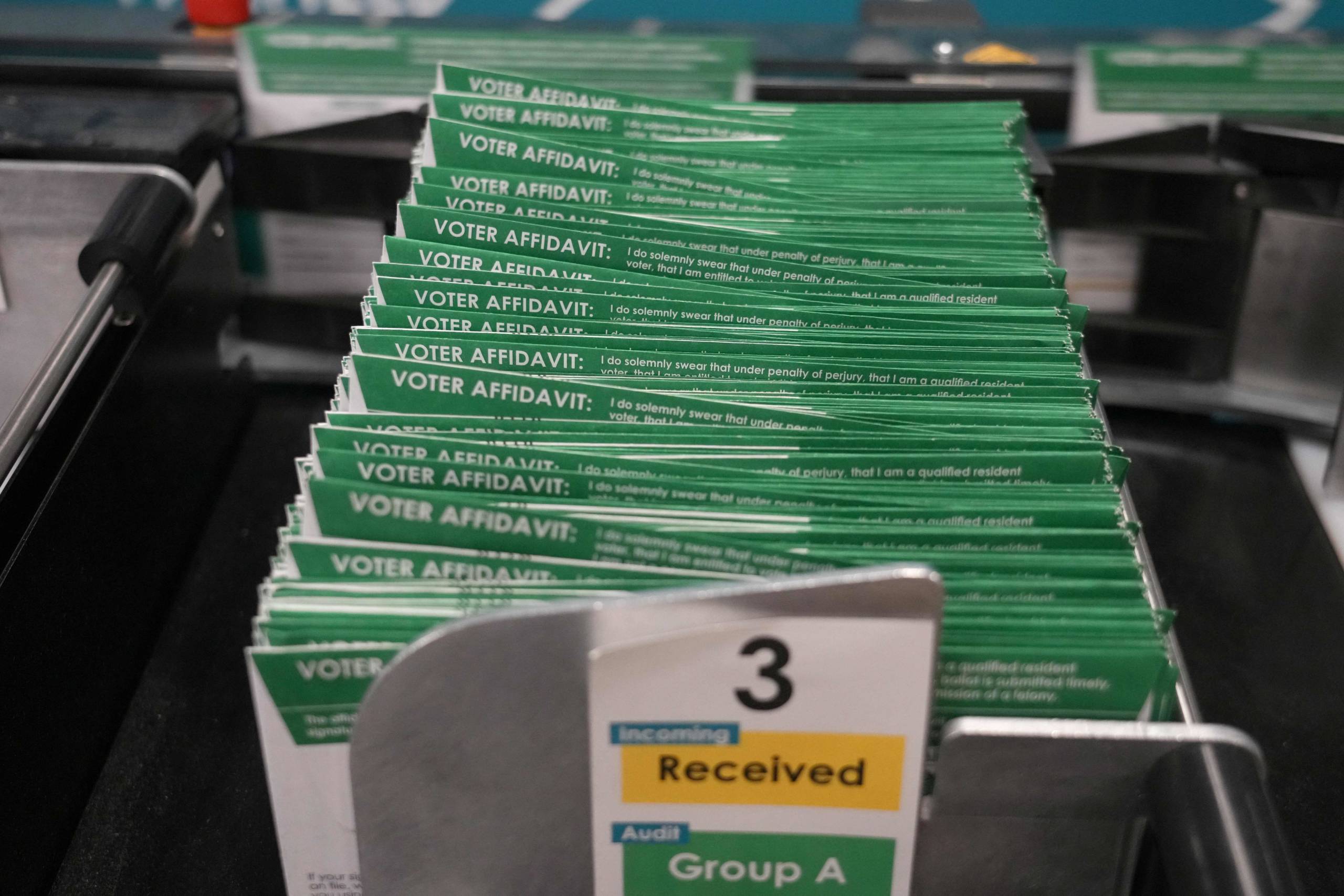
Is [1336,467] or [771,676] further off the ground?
[771,676]

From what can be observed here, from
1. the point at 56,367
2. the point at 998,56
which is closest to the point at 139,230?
the point at 56,367

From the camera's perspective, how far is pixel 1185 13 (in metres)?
2.56

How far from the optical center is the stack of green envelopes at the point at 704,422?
0.59m

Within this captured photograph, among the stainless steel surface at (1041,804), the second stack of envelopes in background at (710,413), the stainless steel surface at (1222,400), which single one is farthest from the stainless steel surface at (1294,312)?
the stainless steel surface at (1041,804)

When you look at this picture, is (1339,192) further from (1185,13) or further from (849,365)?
(1185,13)

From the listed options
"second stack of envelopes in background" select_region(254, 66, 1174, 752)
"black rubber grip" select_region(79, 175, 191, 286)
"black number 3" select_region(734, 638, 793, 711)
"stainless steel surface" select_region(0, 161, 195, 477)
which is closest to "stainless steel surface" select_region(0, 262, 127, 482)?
"black rubber grip" select_region(79, 175, 191, 286)

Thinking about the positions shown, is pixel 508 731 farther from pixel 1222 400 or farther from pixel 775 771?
pixel 1222 400

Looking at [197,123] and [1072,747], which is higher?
[197,123]

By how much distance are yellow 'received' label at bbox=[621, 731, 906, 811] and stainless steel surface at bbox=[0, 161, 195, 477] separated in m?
0.84

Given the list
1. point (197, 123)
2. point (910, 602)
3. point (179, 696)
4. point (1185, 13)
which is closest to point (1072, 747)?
point (910, 602)

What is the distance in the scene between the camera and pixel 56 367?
3.00 feet

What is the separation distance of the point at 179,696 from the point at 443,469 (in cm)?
51

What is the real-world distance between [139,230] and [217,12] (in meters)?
0.39

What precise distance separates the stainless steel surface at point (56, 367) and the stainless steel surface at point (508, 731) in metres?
0.42
